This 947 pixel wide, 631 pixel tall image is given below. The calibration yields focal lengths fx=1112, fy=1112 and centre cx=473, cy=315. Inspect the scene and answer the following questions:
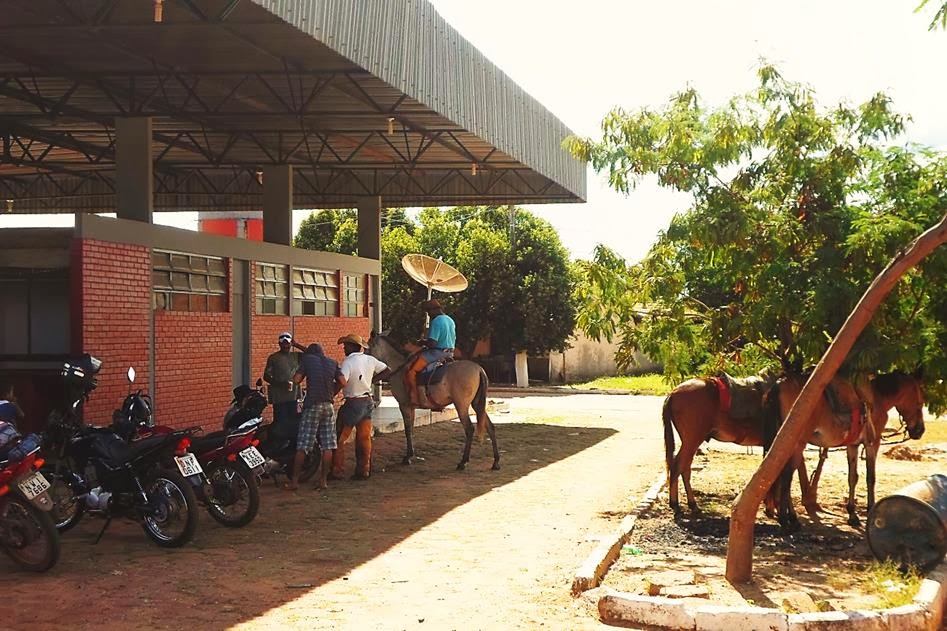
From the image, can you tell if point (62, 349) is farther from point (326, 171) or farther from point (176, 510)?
point (326, 171)

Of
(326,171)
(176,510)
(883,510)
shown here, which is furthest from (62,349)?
(326,171)

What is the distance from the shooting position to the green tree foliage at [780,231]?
9.83m

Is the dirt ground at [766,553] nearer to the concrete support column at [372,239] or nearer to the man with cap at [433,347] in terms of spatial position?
the man with cap at [433,347]

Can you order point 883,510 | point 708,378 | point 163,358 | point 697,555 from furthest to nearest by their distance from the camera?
point 163,358
point 708,378
point 697,555
point 883,510

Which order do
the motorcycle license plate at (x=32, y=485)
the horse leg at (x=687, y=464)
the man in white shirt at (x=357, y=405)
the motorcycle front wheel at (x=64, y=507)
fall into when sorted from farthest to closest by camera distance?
the man in white shirt at (x=357, y=405), the horse leg at (x=687, y=464), the motorcycle front wheel at (x=64, y=507), the motorcycle license plate at (x=32, y=485)

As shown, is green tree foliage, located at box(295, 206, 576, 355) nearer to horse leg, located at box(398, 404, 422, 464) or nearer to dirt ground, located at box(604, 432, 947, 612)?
horse leg, located at box(398, 404, 422, 464)

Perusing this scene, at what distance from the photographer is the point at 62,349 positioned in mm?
14266

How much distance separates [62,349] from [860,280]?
976 cm

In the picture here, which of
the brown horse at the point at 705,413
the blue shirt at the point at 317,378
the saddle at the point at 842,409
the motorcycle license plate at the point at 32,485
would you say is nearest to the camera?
the motorcycle license plate at the point at 32,485

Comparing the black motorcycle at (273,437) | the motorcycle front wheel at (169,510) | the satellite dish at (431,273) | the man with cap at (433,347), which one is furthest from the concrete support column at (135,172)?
the motorcycle front wheel at (169,510)

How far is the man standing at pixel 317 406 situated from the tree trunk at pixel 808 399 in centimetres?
586

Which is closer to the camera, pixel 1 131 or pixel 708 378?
pixel 708 378

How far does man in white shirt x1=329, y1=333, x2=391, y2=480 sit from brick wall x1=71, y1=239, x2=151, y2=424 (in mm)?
2807

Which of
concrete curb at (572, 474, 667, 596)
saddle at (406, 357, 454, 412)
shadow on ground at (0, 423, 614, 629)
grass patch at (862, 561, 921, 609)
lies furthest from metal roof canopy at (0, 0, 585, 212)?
grass patch at (862, 561, 921, 609)
